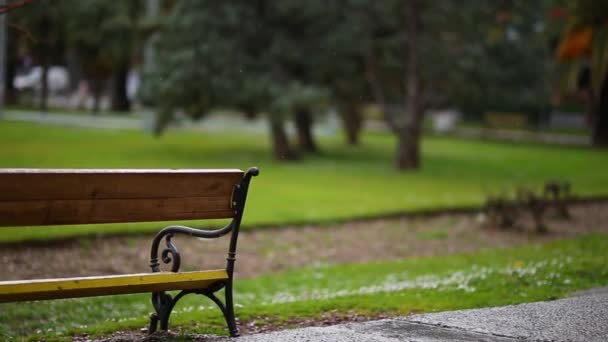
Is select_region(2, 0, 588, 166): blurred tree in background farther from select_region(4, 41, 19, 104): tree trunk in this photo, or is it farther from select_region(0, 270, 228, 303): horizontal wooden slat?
select_region(0, 270, 228, 303): horizontal wooden slat

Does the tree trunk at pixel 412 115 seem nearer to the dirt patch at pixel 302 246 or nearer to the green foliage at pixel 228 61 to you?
Answer: the green foliage at pixel 228 61

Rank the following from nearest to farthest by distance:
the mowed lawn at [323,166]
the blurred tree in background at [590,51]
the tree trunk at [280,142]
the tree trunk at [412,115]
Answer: the mowed lawn at [323,166] < the tree trunk at [412,115] < the tree trunk at [280,142] < the blurred tree in background at [590,51]

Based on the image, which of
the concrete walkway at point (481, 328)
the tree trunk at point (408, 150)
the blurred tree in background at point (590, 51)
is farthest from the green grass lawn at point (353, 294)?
the blurred tree in background at point (590, 51)

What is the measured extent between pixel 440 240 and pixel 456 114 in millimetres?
35575

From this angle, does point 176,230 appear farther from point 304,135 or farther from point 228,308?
point 304,135

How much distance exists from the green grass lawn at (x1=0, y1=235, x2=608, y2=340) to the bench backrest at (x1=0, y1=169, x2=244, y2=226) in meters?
0.94

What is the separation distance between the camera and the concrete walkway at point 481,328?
5.80m

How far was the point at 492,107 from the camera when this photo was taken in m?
47.7

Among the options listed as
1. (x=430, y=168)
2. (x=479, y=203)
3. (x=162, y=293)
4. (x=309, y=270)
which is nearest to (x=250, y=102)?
(x=430, y=168)

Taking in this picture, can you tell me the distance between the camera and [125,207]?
5.74 m

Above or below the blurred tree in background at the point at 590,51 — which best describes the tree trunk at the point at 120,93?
below

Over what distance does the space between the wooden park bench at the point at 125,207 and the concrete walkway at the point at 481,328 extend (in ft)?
1.98

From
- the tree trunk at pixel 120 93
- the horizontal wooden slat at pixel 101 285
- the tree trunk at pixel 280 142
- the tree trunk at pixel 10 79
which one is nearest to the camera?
the horizontal wooden slat at pixel 101 285

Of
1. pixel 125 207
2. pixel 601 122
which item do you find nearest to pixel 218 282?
pixel 125 207
